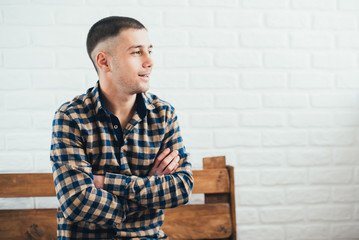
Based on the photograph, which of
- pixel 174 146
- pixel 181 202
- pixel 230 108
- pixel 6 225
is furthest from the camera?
pixel 230 108

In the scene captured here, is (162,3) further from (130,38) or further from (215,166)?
(215,166)

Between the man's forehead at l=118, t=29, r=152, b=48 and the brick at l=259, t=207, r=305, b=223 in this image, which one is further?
the brick at l=259, t=207, r=305, b=223

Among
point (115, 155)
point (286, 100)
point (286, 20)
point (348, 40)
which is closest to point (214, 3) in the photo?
point (286, 20)

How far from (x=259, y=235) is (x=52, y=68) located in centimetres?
A: 140

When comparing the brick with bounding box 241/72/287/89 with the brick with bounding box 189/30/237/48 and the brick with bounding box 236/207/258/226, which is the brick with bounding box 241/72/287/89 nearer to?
the brick with bounding box 189/30/237/48

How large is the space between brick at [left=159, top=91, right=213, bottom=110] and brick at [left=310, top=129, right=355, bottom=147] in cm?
63

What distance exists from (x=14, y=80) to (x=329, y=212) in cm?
183

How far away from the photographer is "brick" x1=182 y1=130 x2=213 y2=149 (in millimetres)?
1759

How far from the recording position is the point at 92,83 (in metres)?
1.70

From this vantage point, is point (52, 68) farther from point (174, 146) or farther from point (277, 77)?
point (277, 77)

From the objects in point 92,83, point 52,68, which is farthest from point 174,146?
point 52,68

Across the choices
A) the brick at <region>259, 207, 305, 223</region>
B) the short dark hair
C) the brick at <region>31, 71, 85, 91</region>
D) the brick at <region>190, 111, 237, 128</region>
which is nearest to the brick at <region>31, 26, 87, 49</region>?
the brick at <region>31, 71, 85, 91</region>

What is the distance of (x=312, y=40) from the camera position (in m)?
1.82

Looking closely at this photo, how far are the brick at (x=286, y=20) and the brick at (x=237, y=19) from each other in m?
0.06
